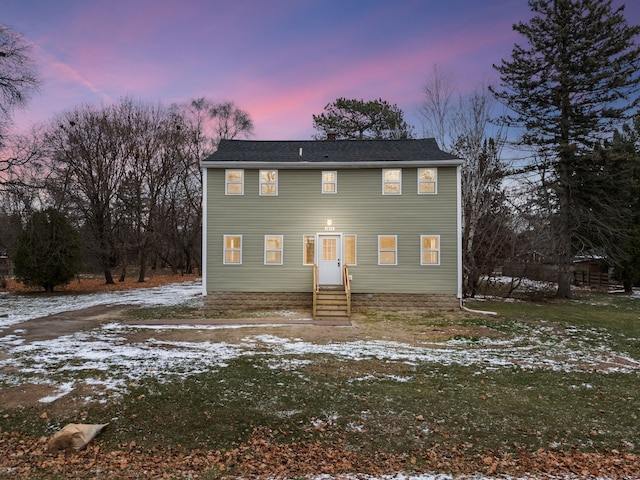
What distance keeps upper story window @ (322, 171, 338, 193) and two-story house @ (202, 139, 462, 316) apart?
0.13ft

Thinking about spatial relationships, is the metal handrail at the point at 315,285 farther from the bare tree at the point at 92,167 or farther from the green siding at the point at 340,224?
the bare tree at the point at 92,167

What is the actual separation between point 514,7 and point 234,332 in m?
19.8

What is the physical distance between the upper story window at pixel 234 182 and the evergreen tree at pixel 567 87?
1365cm

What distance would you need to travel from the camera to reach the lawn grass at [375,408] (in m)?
4.55

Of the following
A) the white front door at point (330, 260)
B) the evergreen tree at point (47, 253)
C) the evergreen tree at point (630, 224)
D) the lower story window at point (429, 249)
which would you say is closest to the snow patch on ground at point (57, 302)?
the evergreen tree at point (47, 253)

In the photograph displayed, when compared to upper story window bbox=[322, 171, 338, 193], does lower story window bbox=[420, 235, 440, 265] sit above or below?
below

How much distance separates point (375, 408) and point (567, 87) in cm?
2001

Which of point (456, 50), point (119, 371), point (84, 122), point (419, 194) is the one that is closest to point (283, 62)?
point (456, 50)

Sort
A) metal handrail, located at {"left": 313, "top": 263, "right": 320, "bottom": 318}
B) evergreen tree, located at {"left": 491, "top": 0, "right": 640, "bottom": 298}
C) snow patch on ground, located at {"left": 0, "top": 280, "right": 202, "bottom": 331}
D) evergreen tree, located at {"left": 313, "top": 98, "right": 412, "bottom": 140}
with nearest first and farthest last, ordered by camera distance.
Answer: metal handrail, located at {"left": 313, "top": 263, "right": 320, "bottom": 318} → snow patch on ground, located at {"left": 0, "top": 280, "right": 202, "bottom": 331} → evergreen tree, located at {"left": 491, "top": 0, "right": 640, "bottom": 298} → evergreen tree, located at {"left": 313, "top": 98, "right": 412, "bottom": 140}

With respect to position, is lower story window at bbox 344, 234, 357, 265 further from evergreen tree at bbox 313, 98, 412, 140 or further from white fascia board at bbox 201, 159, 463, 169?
evergreen tree at bbox 313, 98, 412, 140

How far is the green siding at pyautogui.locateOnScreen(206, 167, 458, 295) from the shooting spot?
574 inches

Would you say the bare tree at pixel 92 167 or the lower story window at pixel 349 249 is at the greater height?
the bare tree at pixel 92 167

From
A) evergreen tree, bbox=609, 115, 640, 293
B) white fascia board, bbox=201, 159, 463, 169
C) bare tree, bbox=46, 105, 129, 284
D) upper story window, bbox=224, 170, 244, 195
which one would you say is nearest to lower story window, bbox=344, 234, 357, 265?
white fascia board, bbox=201, 159, 463, 169

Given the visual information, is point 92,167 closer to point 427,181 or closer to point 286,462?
point 427,181
